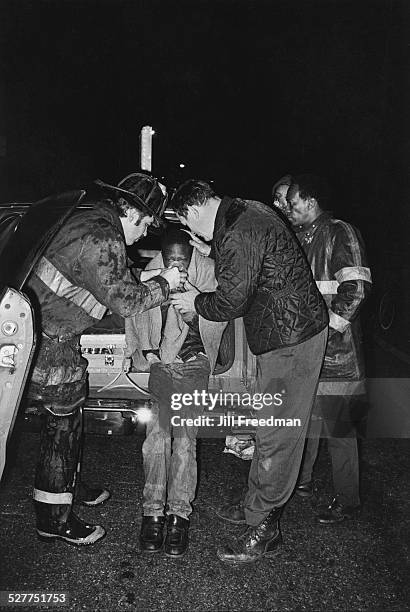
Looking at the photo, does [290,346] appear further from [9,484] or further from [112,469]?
[9,484]

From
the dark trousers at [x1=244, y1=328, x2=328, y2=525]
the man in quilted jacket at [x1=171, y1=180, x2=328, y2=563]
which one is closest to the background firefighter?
the man in quilted jacket at [x1=171, y1=180, x2=328, y2=563]

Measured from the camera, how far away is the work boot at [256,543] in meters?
2.69

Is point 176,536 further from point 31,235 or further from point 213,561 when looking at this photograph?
point 31,235

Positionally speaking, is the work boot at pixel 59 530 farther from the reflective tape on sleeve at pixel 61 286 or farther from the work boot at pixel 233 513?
the reflective tape on sleeve at pixel 61 286

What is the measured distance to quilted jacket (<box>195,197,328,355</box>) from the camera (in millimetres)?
2545

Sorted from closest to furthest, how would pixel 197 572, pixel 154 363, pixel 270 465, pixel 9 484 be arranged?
1. pixel 197 572
2. pixel 270 465
3. pixel 154 363
4. pixel 9 484

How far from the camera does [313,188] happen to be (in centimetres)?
324

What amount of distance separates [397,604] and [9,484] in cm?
250

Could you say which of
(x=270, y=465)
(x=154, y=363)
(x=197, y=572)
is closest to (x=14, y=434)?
(x=154, y=363)

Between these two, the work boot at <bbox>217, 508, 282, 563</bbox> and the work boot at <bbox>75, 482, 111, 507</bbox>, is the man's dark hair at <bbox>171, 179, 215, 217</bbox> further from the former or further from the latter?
the work boot at <bbox>75, 482, 111, 507</bbox>

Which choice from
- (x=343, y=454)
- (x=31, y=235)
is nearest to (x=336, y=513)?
(x=343, y=454)

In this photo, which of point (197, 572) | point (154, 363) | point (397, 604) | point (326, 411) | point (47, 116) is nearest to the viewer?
point (397, 604)

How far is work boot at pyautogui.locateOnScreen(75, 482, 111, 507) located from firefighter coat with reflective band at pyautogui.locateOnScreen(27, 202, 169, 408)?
80 cm

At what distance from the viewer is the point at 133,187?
2.73m
